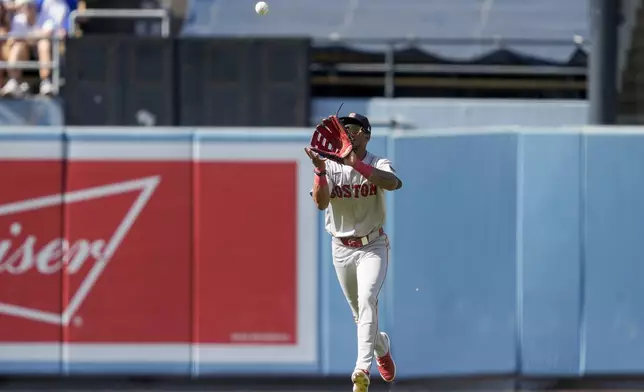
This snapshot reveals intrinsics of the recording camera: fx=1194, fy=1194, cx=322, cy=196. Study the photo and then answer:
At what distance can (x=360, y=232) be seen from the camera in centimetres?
700

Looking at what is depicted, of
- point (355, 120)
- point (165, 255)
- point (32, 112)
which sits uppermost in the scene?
point (32, 112)

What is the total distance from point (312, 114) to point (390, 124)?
70cm

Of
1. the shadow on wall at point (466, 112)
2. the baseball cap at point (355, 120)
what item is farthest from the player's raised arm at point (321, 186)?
the shadow on wall at point (466, 112)

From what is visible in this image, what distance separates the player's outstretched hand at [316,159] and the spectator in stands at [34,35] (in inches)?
178

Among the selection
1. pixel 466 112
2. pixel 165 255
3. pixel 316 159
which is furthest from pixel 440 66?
pixel 316 159

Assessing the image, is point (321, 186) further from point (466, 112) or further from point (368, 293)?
point (466, 112)

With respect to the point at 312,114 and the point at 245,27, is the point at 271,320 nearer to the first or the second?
the point at 312,114

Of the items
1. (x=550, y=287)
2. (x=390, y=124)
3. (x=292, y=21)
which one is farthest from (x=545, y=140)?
(x=292, y=21)

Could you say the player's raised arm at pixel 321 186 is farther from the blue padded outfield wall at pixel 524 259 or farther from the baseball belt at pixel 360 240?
the blue padded outfield wall at pixel 524 259

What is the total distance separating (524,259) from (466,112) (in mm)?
2351

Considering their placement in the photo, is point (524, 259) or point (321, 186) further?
point (524, 259)

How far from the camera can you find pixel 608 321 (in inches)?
350

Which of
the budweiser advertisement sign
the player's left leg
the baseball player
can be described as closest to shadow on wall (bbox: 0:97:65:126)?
the budweiser advertisement sign

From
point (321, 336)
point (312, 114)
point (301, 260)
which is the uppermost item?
point (312, 114)
